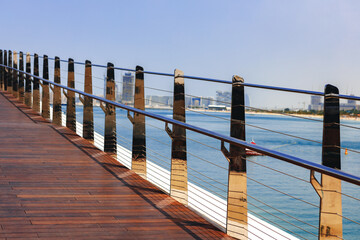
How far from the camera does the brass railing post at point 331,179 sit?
12.3ft

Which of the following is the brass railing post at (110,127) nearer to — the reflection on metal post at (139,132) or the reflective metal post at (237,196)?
the reflection on metal post at (139,132)

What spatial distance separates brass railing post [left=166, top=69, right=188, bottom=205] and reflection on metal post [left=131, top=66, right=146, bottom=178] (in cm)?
77

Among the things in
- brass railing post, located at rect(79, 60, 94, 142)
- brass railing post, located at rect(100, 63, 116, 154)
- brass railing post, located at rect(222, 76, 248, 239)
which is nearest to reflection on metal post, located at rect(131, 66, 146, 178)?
brass railing post, located at rect(100, 63, 116, 154)

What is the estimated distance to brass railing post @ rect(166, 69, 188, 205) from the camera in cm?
513

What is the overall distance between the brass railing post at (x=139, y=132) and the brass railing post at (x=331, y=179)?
2.77 meters

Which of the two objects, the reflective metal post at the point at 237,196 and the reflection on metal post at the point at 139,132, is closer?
the reflective metal post at the point at 237,196

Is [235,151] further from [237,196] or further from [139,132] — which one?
[139,132]

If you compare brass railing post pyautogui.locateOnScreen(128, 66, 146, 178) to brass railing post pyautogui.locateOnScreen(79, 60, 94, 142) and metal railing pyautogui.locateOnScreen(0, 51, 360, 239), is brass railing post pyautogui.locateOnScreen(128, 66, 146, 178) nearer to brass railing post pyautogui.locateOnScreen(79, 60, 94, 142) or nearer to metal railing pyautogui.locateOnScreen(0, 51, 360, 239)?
metal railing pyautogui.locateOnScreen(0, 51, 360, 239)

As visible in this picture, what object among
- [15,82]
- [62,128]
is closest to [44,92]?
[62,128]

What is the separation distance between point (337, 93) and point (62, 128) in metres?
6.49

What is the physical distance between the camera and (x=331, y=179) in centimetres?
388

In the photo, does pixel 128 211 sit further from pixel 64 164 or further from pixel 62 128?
pixel 62 128

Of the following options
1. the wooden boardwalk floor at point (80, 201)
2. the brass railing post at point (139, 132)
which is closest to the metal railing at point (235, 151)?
the brass railing post at point (139, 132)

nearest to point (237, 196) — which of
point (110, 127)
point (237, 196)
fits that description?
point (237, 196)
